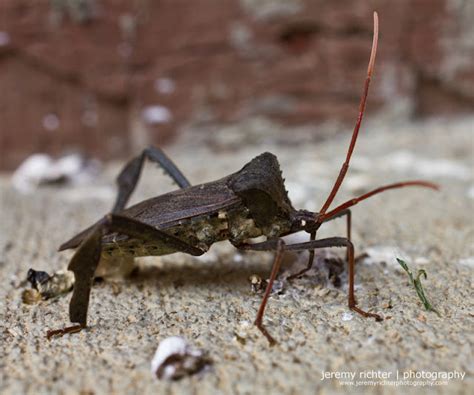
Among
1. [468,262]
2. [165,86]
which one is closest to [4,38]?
[165,86]

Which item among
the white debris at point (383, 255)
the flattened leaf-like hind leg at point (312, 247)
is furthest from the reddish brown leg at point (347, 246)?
the white debris at point (383, 255)

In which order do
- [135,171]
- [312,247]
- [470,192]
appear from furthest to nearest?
[470,192], [135,171], [312,247]

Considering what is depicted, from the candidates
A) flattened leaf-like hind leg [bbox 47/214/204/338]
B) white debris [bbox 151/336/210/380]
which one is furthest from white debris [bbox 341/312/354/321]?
flattened leaf-like hind leg [bbox 47/214/204/338]

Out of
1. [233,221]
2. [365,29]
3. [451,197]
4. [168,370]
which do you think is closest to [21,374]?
[168,370]

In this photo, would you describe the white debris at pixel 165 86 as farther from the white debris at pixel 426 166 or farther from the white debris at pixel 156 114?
the white debris at pixel 426 166

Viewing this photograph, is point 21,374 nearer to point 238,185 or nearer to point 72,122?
point 238,185

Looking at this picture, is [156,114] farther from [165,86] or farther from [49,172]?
[49,172]
